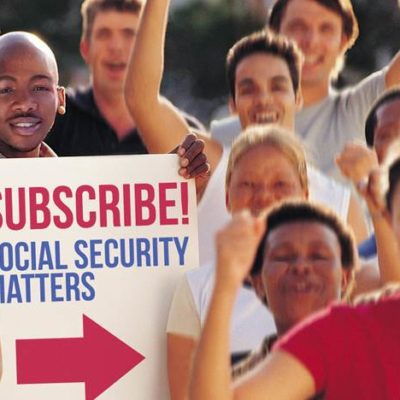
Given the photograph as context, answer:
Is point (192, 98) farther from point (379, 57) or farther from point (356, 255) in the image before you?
point (356, 255)

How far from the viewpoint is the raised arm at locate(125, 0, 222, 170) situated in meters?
5.28

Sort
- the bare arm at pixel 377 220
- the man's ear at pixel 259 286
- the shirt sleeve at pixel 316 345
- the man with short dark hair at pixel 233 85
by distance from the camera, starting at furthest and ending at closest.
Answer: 1. the man with short dark hair at pixel 233 85
2. the bare arm at pixel 377 220
3. the man's ear at pixel 259 286
4. the shirt sleeve at pixel 316 345

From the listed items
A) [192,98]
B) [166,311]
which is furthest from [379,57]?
[166,311]

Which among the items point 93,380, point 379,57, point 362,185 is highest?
point 379,57

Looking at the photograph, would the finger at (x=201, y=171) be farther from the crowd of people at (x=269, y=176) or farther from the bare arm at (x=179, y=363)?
the bare arm at (x=179, y=363)

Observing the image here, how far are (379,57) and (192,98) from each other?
209cm

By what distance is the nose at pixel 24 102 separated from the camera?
5023 millimetres

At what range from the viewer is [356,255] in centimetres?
454

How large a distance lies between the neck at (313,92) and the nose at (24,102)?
3.33ft

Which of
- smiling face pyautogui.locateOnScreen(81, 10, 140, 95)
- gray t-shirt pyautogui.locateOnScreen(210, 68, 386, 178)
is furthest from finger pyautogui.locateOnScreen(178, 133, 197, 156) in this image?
smiling face pyautogui.locateOnScreen(81, 10, 140, 95)

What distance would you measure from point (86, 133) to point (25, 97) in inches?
40.1

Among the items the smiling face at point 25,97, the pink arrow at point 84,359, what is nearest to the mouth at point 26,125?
the smiling face at point 25,97

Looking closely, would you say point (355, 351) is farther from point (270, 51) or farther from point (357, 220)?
point (270, 51)

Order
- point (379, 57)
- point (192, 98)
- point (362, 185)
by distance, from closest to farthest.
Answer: point (362, 185)
point (379, 57)
point (192, 98)
